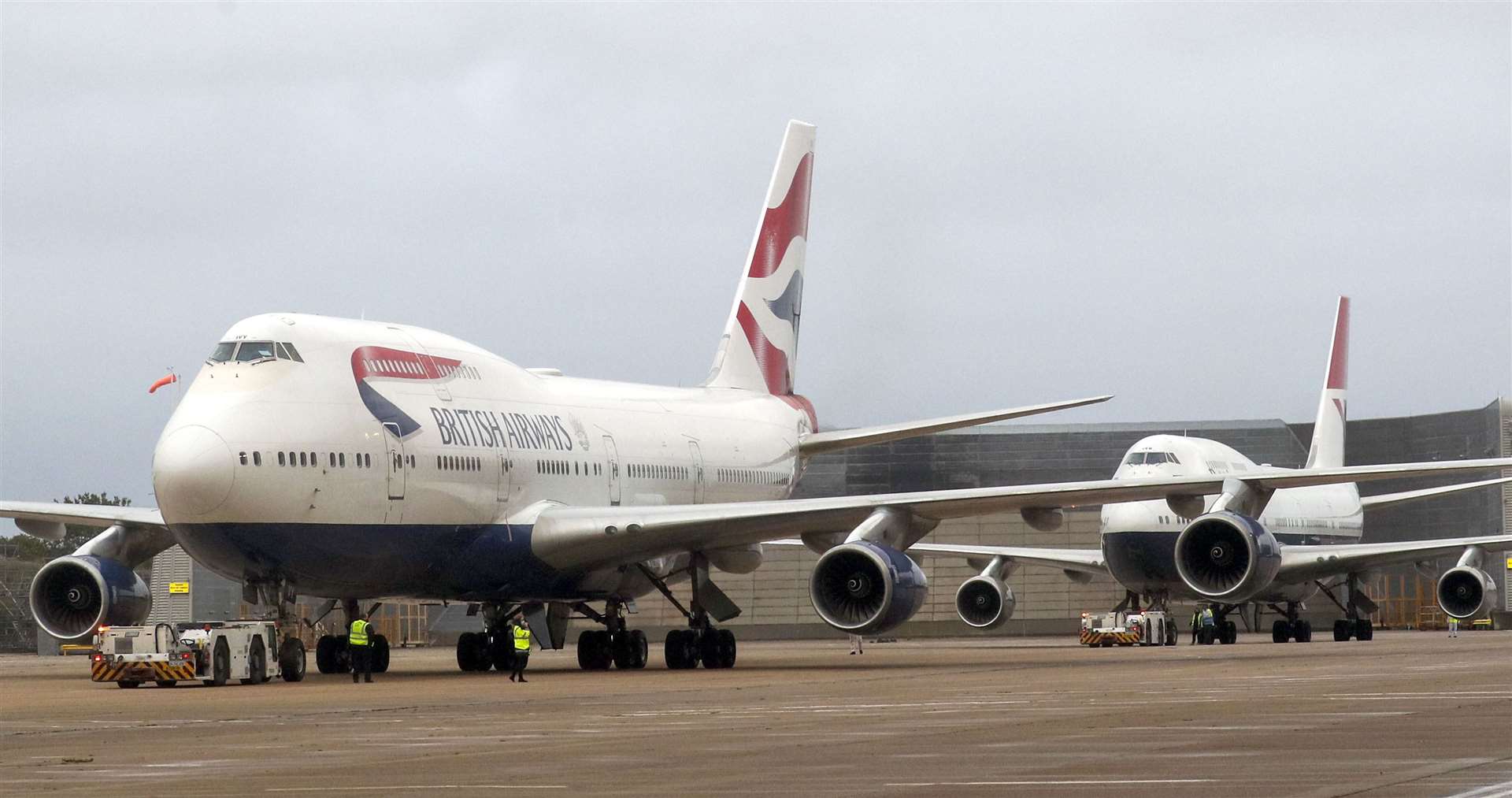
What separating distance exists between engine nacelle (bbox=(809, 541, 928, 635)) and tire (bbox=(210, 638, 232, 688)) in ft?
22.3

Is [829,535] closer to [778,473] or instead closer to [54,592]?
[778,473]

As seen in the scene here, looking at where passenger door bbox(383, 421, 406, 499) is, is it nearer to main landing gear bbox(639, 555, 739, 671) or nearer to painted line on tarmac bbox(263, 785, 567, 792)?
main landing gear bbox(639, 555, 739, 671)

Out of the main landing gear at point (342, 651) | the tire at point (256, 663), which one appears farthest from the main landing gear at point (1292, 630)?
the tire at point (256, 663)

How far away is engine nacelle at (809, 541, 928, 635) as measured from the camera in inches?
941

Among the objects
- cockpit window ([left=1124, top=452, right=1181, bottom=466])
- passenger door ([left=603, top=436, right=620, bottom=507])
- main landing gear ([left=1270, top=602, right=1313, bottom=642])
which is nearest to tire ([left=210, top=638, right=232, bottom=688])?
passenger door ([left=603, top=436, right=620, bottom=507])

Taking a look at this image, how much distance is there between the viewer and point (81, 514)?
25906mm

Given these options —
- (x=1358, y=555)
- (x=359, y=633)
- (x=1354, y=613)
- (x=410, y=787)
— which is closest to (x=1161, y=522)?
(x=1358, y=555)

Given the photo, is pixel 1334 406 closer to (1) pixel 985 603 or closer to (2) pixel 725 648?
(1) pixel 985 603

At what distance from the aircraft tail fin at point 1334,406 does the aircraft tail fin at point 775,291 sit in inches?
844

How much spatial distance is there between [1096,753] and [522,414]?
642 inches

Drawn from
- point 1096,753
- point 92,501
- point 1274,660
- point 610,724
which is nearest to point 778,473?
point 1274,660

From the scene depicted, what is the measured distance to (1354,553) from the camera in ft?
149

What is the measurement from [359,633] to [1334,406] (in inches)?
1417

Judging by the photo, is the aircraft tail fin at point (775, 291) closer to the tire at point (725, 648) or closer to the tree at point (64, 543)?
the tire at point (725, 648)
